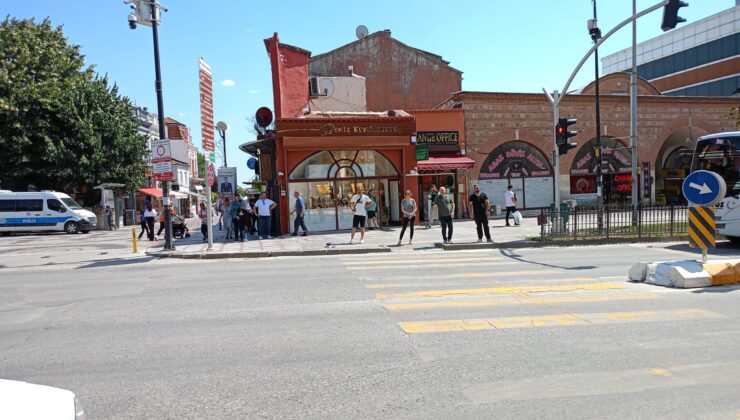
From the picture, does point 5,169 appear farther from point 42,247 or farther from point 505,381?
point 505,381

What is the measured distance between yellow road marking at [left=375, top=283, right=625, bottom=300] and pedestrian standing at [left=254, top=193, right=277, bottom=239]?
432 inches

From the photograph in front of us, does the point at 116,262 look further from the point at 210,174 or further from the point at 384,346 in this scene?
the point at 384,346

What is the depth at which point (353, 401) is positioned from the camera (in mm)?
3961

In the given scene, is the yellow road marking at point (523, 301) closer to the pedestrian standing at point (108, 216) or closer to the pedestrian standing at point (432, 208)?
the pedestrian standing at point (432, 208)

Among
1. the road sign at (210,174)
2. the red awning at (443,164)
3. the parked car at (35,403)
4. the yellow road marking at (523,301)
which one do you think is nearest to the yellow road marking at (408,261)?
the yellow road marking at (523,301)

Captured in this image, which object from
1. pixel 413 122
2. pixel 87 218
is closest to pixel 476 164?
pixel 413 122

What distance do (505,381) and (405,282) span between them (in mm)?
4967

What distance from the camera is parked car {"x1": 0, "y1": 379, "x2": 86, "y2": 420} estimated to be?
2143mm

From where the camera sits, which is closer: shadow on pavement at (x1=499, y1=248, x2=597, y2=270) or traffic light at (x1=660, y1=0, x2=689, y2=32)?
shadow on pavement at (x1=499, y1=248, x2=597, y2=270)

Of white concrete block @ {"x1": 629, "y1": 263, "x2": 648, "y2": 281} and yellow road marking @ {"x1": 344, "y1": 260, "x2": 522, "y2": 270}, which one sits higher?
white concrete block @ {"x1": 629, "y1": 263, "x2": 648, "y2": 281}

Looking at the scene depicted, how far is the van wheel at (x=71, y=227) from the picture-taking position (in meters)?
28.6

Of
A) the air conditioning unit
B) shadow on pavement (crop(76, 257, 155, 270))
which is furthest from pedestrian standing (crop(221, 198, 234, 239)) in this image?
the air conditioning unit

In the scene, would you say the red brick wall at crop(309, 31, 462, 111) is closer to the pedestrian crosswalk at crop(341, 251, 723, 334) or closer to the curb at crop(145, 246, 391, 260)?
the curb at crop(145, 246, 391, 260)

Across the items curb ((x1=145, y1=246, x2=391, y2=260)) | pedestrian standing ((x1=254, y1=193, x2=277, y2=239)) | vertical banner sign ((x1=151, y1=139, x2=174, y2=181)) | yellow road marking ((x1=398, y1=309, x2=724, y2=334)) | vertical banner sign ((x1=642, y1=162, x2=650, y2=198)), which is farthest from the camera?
vertical banner sign ((x1=642, y1=162, x2=650, y2=198))
